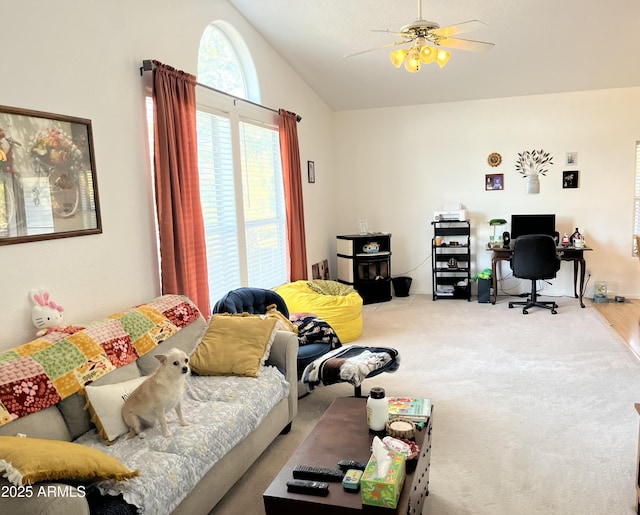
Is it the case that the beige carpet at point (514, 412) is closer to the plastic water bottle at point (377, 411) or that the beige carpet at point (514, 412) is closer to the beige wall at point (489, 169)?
the plastic water bottle at point (377, 411)

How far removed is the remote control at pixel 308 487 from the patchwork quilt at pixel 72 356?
107cm

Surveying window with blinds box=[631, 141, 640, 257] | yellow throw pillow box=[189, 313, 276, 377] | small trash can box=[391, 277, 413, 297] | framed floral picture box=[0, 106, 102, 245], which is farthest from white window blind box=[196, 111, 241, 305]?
window with blinds box=[631, 141, 640, 257]

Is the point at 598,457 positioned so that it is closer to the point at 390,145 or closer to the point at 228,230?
the point at 228,230

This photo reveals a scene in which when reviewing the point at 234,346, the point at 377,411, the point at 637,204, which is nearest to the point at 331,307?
the point at 234,346

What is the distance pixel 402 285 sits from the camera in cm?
668

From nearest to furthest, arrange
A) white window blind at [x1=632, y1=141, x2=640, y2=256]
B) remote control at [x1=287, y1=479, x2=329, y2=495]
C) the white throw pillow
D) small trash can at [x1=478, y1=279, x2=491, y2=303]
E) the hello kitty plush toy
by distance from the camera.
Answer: remote control at [x1=287, y1=479, x2=329, y2=495]
the white throw pillow
the hello kitty plush toy
white window blind at [x1=632, y1=141, x2=640, y2=256]
small trash can at [x1=478, y1=279, x2=491, y2=303]

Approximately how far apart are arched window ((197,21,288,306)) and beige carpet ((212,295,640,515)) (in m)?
1.31

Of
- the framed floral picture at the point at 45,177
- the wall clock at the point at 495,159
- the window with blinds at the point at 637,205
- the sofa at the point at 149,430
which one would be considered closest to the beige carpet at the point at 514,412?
the sofa at the point at 149,430

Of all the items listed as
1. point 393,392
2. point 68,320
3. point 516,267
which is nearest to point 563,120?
point 516,267

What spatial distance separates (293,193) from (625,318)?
3.69 m

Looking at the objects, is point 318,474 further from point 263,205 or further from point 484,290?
point 484,290

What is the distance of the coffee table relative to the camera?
68.6 inches

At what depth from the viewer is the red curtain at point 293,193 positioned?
5117 millimetres

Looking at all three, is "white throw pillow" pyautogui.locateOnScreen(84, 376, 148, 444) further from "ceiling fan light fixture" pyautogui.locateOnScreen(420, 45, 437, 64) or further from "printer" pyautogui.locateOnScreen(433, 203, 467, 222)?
"printer" pyautogui.locateOnScreen(433, 203, 467, 222)
